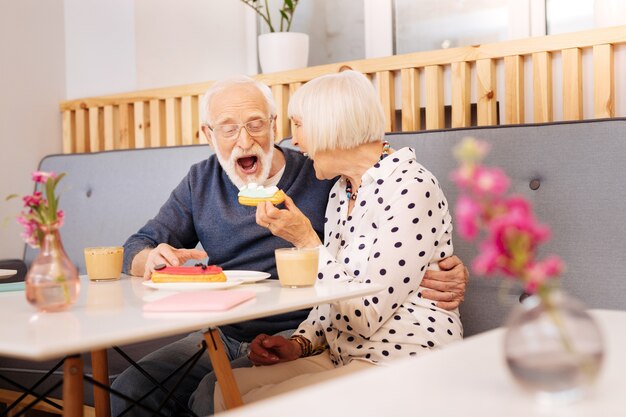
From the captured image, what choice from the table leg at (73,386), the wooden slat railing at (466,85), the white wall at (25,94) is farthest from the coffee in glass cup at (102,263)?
the white wall at (25,94)

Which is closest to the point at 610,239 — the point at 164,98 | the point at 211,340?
the point at 211,340

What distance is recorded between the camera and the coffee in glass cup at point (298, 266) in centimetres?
152

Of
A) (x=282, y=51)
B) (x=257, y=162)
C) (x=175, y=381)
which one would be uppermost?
(x=282, y=51)

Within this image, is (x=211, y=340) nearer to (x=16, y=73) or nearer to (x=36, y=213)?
(x=36, y=213)

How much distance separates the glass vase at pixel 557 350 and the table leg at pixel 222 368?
0.84 m

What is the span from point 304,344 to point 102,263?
0.49 metres

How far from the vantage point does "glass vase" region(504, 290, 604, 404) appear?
2.19 feet

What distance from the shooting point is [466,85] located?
8.54 feet

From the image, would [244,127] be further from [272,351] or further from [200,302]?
[200,302]

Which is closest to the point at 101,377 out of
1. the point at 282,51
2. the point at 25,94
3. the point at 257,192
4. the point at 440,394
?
the point at 257,192

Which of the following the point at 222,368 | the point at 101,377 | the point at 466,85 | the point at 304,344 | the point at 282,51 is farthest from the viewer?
the point at 282,51

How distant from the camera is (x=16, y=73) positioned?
3477 mm

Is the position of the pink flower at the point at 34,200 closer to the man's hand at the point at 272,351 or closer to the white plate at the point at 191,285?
the white plate at the point at 191,285

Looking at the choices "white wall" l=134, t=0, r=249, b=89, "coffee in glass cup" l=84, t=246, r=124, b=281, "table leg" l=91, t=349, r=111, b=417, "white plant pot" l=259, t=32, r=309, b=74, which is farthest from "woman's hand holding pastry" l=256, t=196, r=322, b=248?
"white wall" l=134, t=0, r=249, b=89
